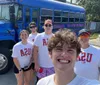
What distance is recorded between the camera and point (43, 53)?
13.7 feet

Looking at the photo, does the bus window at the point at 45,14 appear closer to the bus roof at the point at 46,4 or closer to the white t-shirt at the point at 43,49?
the bus roof at the point at 46,4

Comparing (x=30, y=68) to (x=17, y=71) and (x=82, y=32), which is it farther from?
(x=82, y=32)

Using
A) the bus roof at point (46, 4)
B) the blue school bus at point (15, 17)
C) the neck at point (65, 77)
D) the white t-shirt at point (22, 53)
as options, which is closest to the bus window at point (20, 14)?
the blue school bus at point (15, 17)

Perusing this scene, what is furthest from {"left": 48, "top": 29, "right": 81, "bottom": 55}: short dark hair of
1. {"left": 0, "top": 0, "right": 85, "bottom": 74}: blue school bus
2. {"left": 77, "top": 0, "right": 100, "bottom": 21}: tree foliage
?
{"left": 77, "top": 0, "right": 100, "bottom": 21}: tree foliage

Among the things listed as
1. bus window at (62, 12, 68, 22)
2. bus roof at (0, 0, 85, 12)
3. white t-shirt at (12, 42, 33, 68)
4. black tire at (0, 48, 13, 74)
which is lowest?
black tire at (0, 48, 13, 74)

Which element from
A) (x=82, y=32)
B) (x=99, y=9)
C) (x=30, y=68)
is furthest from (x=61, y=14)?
(x=99, y=9)

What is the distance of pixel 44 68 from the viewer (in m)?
4.23

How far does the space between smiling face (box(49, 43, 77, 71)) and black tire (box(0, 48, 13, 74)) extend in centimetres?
563

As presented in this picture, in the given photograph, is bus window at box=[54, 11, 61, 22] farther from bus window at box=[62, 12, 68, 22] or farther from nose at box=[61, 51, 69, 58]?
nose at box=[61, 51, 69, 58]

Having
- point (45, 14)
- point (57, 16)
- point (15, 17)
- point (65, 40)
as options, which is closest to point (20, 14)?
point (15, 17)

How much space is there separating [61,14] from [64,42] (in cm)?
947

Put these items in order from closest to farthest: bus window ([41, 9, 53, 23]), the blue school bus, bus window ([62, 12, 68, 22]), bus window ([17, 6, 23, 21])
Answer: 1. the blue school bus
2. bus window ([17, 6, 23, 21])
3. bus window ([41, 9, 53, 23])
4. bus window ([62, 12, 68, 22])

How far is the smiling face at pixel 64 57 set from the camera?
1609 millimetres

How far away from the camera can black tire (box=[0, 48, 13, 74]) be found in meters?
7.09
